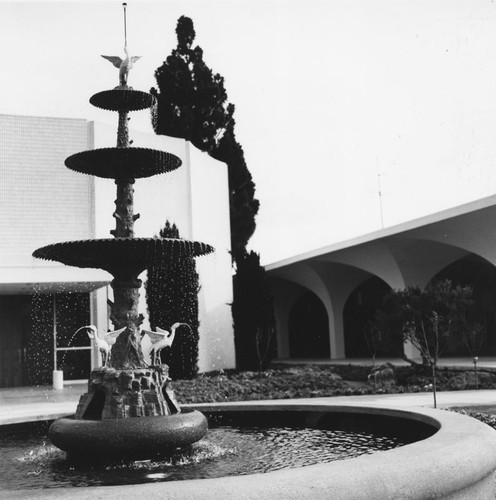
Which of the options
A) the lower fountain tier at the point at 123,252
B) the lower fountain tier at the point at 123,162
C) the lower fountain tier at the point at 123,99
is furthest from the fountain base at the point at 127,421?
the lower fountain tier at the point at 123,99

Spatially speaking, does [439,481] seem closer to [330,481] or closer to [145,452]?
[330,481]

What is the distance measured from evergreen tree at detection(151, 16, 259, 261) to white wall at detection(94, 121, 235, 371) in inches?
203

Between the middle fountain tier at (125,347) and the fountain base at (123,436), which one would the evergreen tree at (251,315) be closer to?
the middle fountain tier at (125,347)

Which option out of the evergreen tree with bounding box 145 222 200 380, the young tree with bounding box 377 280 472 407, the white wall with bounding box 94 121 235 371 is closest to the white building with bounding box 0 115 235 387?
the white wall with bounding box 94 121 235 371

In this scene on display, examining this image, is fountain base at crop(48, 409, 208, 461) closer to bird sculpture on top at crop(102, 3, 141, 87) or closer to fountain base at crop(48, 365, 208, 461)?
fountain base at crop(48, 365, 208, 461)

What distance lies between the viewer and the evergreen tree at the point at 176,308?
65.8 feet

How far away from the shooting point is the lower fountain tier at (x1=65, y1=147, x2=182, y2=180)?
6.93 meters

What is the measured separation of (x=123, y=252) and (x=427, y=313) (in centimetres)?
1196

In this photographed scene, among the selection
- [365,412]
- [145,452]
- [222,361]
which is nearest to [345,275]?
[222,361]

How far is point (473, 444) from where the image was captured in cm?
486

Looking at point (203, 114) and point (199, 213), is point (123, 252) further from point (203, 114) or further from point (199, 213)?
point (203, 114)

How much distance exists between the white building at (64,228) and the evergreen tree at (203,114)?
20.5ft

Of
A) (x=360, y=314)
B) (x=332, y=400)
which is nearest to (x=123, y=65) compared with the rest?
(x=332, y=400)

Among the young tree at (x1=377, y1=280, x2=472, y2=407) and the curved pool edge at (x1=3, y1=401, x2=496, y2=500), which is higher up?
the young tree at (x1=377, y1=280, x2=472, y2=407)
